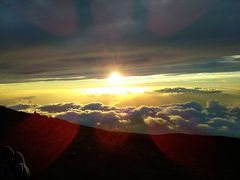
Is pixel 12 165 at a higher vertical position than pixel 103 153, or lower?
higher

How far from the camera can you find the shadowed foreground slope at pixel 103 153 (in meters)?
36.9

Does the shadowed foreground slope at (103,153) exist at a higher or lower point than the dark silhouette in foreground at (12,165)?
lower

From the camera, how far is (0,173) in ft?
72.0

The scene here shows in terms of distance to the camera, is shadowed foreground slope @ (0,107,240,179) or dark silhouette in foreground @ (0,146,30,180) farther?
shadowed foreground slope @ (0,107,240,179)

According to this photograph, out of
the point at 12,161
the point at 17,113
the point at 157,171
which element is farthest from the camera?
the point at 17,113

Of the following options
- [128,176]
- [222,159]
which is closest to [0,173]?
[128,176]

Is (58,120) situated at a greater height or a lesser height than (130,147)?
greater

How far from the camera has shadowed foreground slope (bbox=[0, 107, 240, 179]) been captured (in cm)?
3694

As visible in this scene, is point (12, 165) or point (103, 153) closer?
point (12, 165)

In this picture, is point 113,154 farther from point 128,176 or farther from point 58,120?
point 58,120

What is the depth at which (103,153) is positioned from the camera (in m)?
43.8

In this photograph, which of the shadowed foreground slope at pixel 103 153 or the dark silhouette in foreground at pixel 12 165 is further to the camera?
the shadowed foreground slope at pixel 103 153

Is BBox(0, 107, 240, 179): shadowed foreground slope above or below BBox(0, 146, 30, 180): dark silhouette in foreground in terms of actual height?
below

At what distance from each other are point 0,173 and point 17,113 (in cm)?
4205
